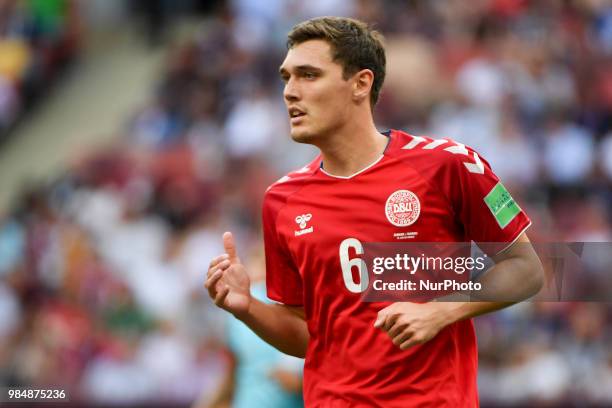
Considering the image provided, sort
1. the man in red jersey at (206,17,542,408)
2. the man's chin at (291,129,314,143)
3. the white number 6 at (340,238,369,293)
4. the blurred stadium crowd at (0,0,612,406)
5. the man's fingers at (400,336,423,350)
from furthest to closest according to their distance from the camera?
the blurred stadium crowd at (0,0,612,406) < the man's chin at (291,129,314,143) < the white number 6 at (340,238,369,293) < the man in red jersey at (206,17,542,408) < the man's fingers at (400,336,423,350)

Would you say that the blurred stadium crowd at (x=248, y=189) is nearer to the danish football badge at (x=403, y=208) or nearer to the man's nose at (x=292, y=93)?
the danish football badge at (x=403, y=208)

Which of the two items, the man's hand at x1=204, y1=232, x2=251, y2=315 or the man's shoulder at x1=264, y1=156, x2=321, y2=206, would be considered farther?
the man's shoulder at x1=264, y1=156, x2=321, y2=206

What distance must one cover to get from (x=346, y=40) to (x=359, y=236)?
2.61ft

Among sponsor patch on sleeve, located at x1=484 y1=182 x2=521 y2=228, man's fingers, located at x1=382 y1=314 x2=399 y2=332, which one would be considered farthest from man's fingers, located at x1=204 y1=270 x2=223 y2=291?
sponsor patch on sleeve, located at x1=484 y1=182 x2=521 y2=228

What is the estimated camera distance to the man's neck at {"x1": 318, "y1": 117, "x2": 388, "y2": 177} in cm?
490

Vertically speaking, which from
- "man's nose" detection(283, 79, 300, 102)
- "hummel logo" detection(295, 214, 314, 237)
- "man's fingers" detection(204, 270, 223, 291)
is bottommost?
"man's fingers" detection(204, 270, 223, 291)

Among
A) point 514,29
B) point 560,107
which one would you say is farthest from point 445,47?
point 560,107

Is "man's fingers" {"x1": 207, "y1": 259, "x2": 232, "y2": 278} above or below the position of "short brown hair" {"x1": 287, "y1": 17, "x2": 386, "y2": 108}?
below

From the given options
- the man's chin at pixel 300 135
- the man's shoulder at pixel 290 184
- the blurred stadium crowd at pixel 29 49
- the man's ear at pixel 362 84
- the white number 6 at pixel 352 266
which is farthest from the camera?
the blurred stadium crowd at pixel 29 49

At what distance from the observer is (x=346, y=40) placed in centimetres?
492

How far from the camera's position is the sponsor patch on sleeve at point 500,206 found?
4.59 meters

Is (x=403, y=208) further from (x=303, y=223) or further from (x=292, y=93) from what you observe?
(x=292, y=93)

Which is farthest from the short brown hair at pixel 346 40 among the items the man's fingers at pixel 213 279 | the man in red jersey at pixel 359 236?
the man's fingers at pixel 213 279

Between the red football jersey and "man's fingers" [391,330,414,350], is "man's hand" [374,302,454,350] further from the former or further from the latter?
the red football jersey
